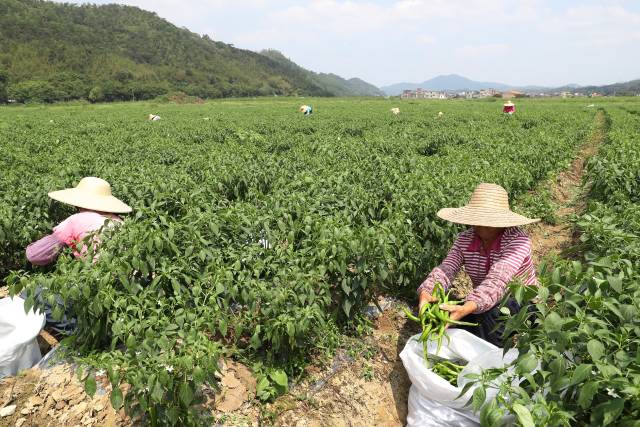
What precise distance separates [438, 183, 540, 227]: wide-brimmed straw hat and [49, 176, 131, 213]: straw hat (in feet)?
11.2

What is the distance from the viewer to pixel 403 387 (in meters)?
3.76

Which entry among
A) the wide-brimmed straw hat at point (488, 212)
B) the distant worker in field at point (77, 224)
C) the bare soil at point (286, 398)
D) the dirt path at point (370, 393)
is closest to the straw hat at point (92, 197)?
the distant worker in field at point (77, 224)

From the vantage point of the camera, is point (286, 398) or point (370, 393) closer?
point (286, 398)

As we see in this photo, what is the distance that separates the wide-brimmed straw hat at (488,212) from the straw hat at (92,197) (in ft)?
11.2

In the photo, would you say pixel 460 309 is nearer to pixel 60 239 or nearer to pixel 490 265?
pixel 490 265

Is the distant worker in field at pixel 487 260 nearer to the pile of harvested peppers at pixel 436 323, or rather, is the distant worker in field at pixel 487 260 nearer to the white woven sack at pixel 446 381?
the pile of harvested peppers at pixel 436 323

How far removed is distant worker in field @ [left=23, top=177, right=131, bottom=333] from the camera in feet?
12.8

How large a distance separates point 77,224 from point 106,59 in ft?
423

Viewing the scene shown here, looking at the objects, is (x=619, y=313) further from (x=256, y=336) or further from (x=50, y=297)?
(x=50, y=297)

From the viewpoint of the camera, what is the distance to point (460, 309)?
3.29 m

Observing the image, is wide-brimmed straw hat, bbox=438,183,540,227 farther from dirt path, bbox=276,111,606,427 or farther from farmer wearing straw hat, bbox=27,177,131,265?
farmer wearing straw hat, bbox=27,177,131,265

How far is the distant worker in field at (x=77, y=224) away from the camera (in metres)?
3.91

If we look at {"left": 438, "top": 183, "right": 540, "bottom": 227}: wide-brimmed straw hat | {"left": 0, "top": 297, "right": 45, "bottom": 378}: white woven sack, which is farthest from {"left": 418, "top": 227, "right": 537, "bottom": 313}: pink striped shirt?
{"left": 0, "top": 297, "right": 45, "bottom": 378}: white woven sack

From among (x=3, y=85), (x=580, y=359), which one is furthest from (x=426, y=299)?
(x=3, y=85)
